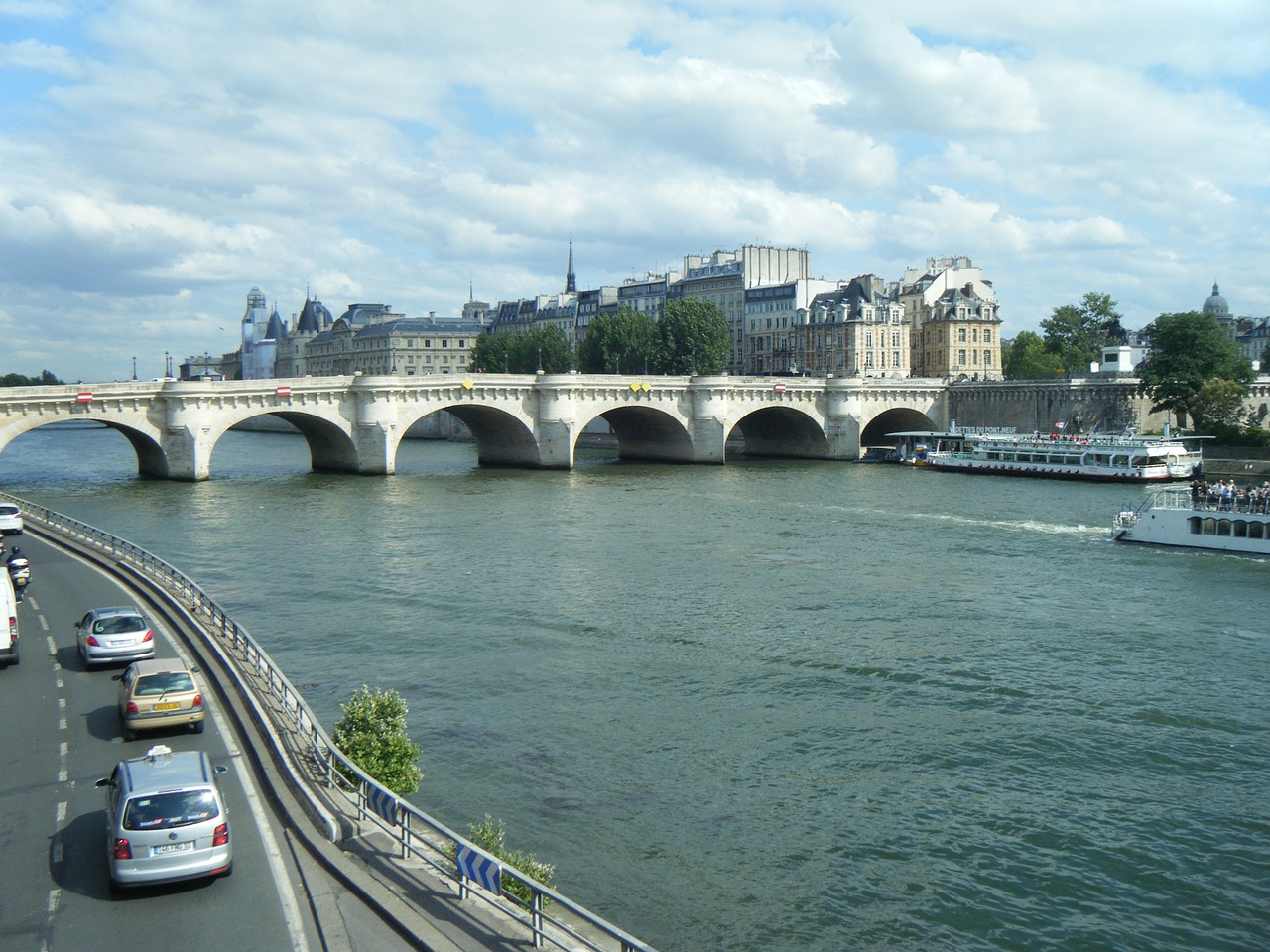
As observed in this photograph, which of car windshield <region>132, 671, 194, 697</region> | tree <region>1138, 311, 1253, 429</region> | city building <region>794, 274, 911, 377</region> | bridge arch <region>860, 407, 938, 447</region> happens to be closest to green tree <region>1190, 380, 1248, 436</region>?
tree <region>1138, 311, 1253, 429</region>

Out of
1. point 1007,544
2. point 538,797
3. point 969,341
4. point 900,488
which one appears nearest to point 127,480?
point 900,488

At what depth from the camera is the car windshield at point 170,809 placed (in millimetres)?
13727

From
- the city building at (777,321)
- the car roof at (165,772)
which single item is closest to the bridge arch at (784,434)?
the city building at (777,321)

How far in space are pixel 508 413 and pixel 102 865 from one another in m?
69.2

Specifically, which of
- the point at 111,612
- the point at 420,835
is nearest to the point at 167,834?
the point at 420,835

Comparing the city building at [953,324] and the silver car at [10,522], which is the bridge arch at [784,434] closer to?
the city building at [953,324]

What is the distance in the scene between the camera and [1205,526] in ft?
160

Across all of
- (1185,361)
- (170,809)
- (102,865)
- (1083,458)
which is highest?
(1185,361)

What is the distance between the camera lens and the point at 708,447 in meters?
90.8

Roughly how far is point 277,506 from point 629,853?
46755mm

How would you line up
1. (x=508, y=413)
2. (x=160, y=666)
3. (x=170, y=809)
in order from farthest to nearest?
(x=508, y=413)
(x=160, y=666)
(x=170, y=809)

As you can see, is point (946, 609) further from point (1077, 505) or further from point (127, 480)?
point (127, 480)

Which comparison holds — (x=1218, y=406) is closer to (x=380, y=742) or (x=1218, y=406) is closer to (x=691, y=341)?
(x=691, y=341)

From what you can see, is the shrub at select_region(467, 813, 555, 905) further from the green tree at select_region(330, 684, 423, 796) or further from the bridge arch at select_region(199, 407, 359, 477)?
the bridge arch at select_region(199, 407, 359, 477)
